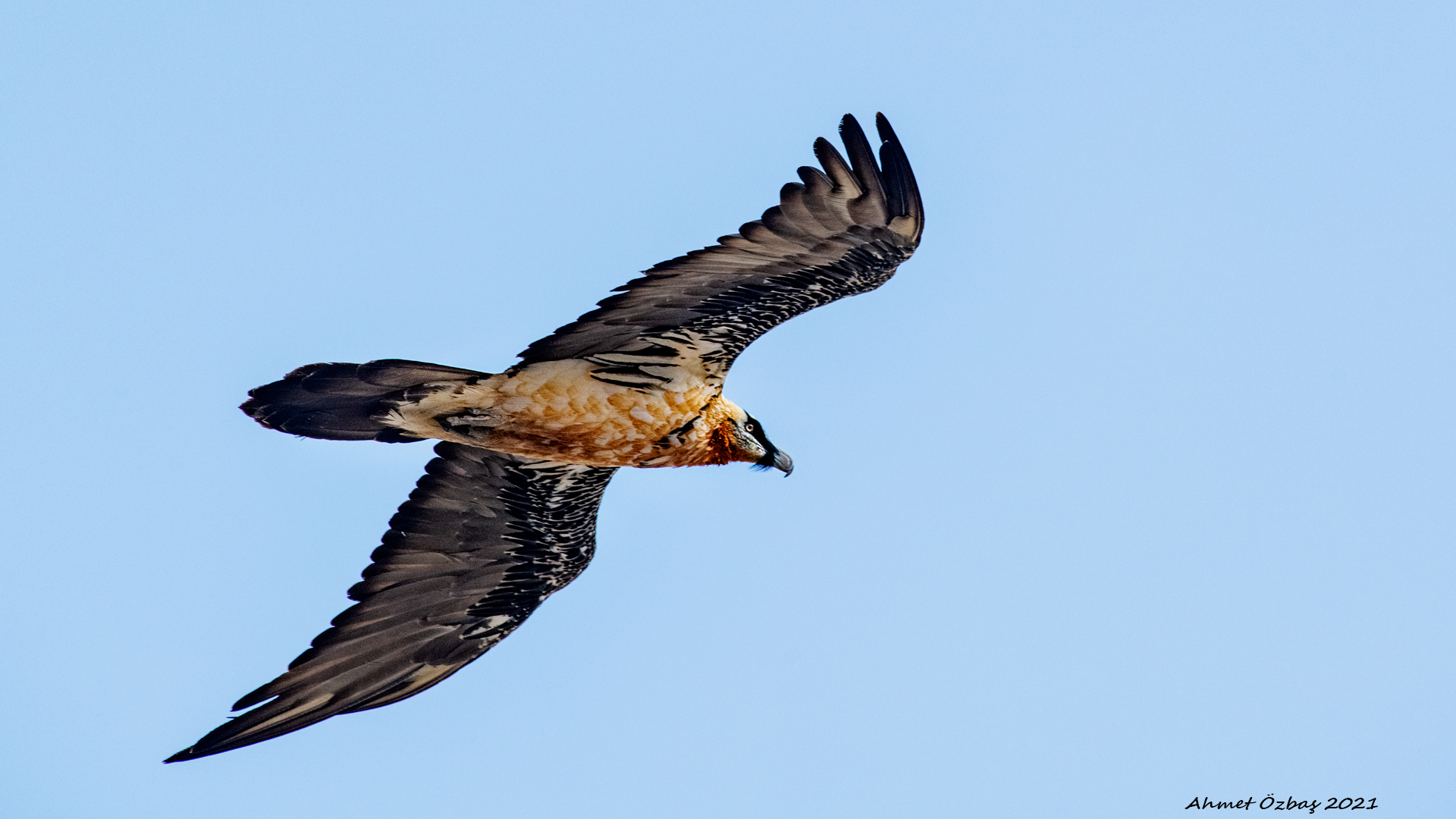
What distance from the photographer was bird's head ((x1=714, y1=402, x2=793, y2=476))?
1087 centimetres

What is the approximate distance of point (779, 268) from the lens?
9672mm

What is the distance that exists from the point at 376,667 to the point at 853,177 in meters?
5.24

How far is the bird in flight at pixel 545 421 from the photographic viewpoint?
9.53 metres

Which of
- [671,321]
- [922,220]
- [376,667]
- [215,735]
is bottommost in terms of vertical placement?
[215,735]

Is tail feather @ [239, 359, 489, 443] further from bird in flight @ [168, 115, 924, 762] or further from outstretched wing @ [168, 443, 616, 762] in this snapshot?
outstretched wing @ [168, 443, 616, 762]

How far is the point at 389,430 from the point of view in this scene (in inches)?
403

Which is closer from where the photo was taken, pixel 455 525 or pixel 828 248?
pixel 828 248

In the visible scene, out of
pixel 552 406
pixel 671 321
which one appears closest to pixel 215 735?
pixel 552 406

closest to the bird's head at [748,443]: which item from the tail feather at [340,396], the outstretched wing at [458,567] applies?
the outstretched wing at [458,567]

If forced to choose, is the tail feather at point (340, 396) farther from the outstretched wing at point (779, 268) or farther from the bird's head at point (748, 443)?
the bird's head at point (748, 443)

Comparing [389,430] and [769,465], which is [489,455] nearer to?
[389,430]

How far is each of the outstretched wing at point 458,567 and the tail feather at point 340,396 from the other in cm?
151

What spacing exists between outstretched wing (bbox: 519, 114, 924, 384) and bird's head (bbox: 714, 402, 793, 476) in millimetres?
807

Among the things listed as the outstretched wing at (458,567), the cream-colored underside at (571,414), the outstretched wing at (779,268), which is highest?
the outstretched wing at (779,268)
